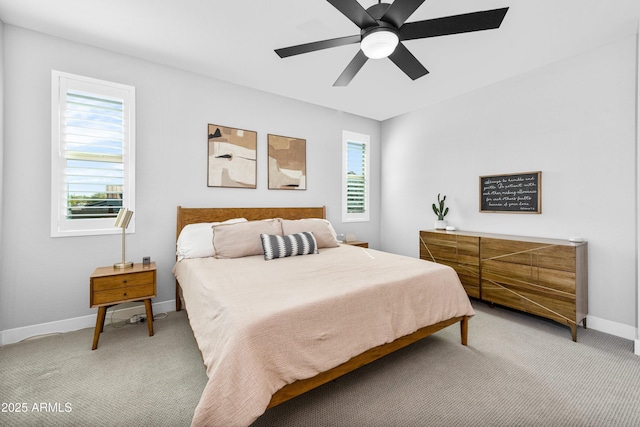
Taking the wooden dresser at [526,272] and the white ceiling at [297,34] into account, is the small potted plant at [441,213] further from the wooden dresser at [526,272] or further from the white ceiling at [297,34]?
the white ceiling at [297,34]

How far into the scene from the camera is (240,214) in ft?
11.8

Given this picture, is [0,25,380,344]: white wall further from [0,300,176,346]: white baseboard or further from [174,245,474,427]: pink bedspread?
[174,245,474,427]: pink bedspread

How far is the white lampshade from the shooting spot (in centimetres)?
182

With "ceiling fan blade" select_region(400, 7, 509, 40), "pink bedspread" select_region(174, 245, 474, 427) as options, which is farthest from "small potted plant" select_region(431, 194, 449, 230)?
"ceiling fan blade" select_region(400, 7, 509, 40)

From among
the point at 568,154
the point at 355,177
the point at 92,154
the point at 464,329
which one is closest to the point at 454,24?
the point at 568,154

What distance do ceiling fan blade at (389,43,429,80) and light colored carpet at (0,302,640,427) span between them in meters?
2.40

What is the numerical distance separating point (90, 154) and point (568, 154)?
498cm

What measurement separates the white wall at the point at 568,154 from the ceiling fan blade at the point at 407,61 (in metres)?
1.83

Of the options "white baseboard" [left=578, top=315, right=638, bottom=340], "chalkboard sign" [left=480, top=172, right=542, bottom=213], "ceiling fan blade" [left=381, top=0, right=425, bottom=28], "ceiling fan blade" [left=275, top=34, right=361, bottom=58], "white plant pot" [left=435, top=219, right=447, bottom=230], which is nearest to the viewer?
"ceiling fan blade" [left=381, top=0, right=425, bottom=28]

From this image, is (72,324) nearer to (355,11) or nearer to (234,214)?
(234,214)

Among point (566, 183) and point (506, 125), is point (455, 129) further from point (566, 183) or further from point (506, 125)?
point (566, 183)

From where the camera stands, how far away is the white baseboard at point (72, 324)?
246 centimetres

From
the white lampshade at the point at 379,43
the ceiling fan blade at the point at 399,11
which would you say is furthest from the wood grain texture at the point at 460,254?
the ceiling fan blade at the point at 399,11

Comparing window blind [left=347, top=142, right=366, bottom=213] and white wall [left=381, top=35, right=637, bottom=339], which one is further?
window blind [left=347, top=142, right=366, bottom=213]
